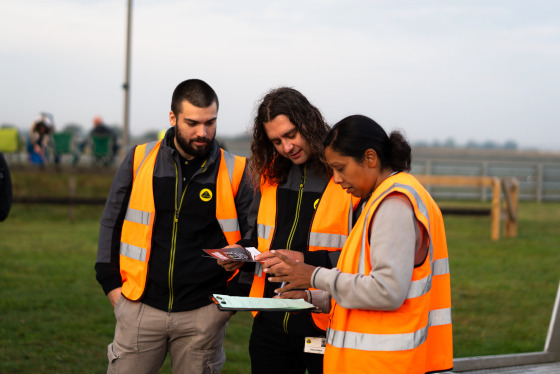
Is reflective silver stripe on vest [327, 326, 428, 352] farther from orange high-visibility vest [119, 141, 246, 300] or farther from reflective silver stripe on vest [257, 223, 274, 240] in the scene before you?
orange high-visibility vest [119, 141, 246, 300]

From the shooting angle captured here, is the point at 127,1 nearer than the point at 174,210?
No

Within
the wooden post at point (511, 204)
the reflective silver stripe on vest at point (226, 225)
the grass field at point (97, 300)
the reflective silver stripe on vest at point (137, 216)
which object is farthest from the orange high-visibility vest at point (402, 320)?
the wooden post at point (511, 204)

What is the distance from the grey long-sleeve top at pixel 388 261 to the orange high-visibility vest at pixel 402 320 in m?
0.04

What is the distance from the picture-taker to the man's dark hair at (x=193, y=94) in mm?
3912

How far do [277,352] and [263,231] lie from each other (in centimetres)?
61

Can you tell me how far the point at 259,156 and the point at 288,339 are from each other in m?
0.95

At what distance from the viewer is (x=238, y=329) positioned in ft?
25.6

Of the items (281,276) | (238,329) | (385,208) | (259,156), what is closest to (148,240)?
(259,156)

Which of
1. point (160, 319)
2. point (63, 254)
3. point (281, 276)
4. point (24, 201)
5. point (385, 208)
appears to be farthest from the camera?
point (24, 201)

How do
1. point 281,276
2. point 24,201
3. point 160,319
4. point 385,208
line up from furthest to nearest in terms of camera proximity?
1. point 24,201
2. point 160,319
3. point 281,276
4. point 385,208

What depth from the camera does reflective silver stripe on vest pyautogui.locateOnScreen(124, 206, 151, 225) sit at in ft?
13.0

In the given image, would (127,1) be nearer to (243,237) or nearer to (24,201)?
(24,201)

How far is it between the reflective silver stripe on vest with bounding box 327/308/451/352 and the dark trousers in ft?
2.05

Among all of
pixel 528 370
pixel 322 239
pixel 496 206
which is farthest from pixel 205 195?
pixel 496 206
